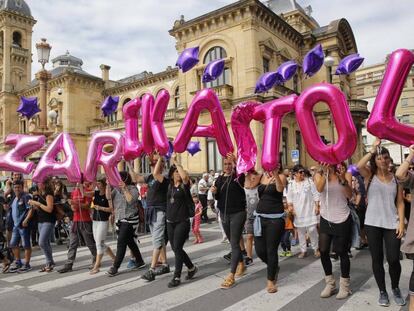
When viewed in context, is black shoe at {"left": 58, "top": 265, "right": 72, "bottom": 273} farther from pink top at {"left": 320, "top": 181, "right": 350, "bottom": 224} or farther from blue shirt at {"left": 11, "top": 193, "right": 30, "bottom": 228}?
pink top at {"left": 320, "top": 181, "right": 350, "bottom": 224}

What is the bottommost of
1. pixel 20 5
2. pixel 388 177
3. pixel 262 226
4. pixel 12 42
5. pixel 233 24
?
pixel 262 226

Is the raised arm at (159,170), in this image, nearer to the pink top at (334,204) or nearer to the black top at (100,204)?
the black top at (100,204)

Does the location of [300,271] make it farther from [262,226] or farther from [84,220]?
[84,220]

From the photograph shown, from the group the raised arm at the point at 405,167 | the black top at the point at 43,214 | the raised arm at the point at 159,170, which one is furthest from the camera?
the black top at the point at 43,214

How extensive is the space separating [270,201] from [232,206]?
2.10 ft

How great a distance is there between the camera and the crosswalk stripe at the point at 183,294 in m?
5.12

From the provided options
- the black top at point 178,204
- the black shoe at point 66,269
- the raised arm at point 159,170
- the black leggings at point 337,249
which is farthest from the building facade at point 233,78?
the black leggings at point 337,249

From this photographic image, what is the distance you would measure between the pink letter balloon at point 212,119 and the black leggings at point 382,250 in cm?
283

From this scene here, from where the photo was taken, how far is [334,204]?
5.35 metres

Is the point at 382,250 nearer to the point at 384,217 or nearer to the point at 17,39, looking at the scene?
the point at 384,217

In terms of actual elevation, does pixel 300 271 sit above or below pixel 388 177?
below

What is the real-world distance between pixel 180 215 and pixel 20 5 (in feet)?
174

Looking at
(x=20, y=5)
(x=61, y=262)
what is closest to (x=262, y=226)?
(x=61, y=262)

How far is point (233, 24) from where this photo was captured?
24594mm
